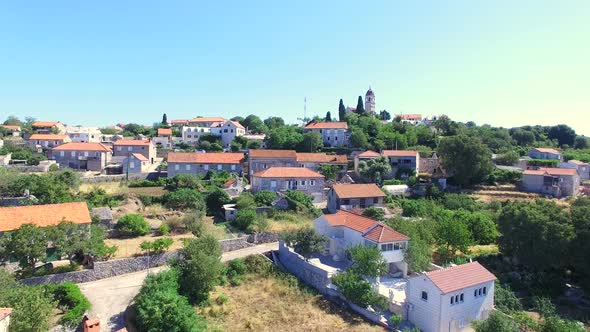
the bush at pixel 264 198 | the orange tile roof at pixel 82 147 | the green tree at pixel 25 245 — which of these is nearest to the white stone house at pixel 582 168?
the bush at pixel 264 198

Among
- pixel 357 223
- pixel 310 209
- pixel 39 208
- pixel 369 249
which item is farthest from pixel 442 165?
pixel 39 208

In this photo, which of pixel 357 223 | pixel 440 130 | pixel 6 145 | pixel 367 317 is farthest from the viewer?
pixel 440 130

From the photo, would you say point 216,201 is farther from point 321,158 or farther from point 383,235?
point 321,158

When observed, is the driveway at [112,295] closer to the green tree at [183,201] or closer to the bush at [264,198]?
the green tree at [183,201]

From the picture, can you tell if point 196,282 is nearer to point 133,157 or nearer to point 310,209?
point 310,209

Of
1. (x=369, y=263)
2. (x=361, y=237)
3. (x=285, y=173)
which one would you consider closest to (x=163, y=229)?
(x=285, y=173)

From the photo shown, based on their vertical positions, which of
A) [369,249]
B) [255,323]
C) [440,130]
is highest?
[440,130]
